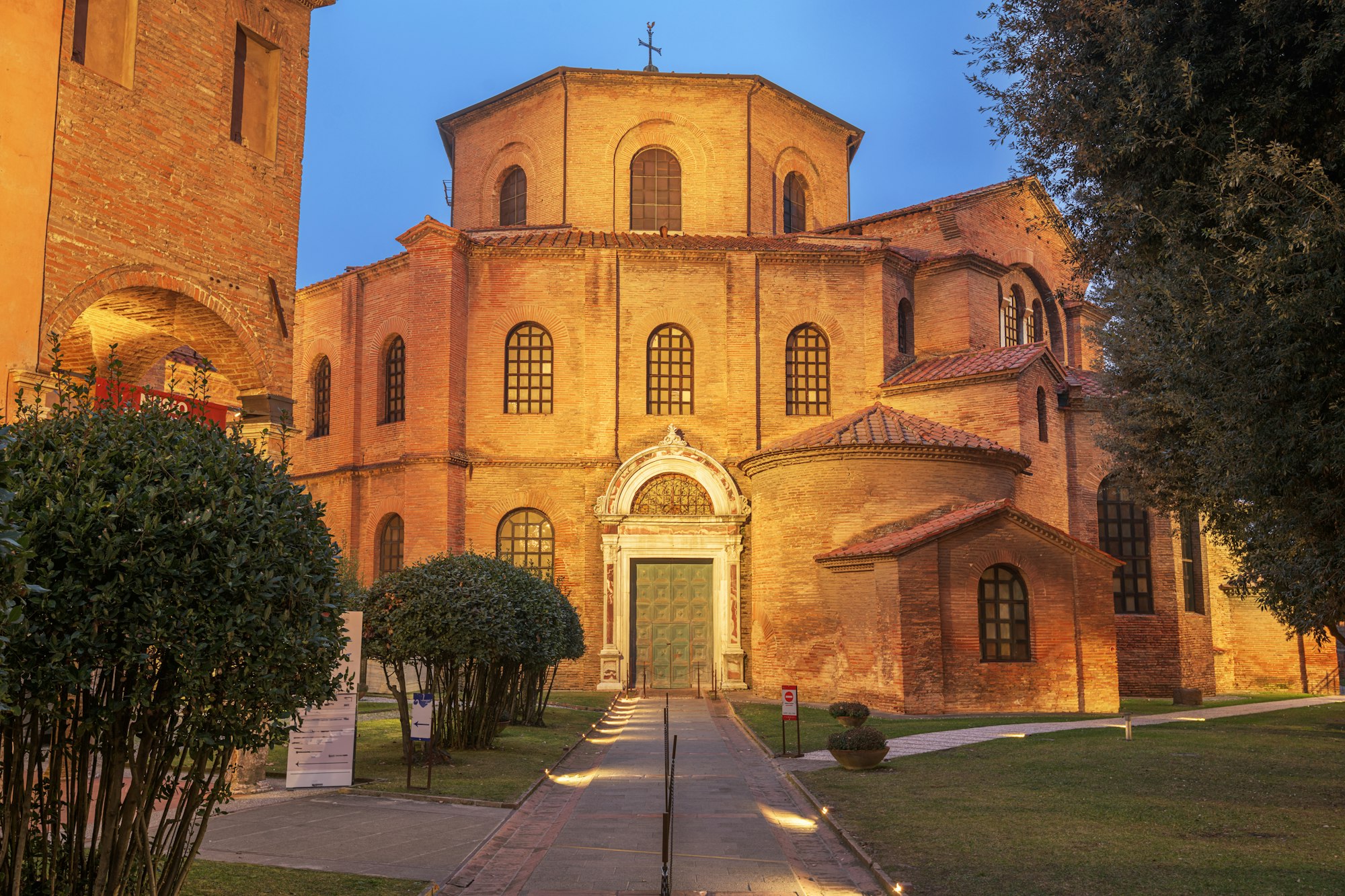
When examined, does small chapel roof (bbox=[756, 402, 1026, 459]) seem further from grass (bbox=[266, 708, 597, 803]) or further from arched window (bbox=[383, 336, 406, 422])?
arched window (bbox=[383, 336, 406, 422])

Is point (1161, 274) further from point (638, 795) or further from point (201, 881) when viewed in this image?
point (201, 881)

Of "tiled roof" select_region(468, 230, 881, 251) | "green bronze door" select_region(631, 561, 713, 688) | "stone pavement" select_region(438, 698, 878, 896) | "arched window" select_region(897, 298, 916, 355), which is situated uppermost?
"tiled roof" select_region(468, 230, 881, 251)

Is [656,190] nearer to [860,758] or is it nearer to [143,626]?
[860,758]

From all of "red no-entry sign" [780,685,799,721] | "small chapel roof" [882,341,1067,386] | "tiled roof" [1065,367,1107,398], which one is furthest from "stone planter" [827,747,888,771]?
"tiled roof" [1065,367,1107,398]

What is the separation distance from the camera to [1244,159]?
309 inches

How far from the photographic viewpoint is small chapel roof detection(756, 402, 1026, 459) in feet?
80.2

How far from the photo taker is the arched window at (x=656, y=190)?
31.0 metres

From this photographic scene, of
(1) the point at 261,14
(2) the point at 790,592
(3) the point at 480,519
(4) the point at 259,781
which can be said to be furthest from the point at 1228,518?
(3) the point at 480,519

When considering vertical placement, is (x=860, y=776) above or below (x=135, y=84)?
below

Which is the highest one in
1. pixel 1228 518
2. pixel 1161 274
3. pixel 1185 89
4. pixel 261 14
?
pixel 261 14

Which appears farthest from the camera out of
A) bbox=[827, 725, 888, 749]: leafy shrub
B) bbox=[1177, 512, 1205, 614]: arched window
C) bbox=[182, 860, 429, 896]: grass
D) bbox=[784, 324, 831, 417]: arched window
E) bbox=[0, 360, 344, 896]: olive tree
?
bbox=[1177, 512, 1205, 614]: arched window

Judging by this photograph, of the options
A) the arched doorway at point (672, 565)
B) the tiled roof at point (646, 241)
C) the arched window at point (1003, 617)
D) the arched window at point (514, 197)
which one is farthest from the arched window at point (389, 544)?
the arched window at point (1003, 617)

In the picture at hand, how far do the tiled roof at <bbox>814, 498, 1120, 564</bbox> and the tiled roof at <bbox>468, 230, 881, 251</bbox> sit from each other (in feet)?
28.1

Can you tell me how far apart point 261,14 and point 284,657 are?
35.3 feet
